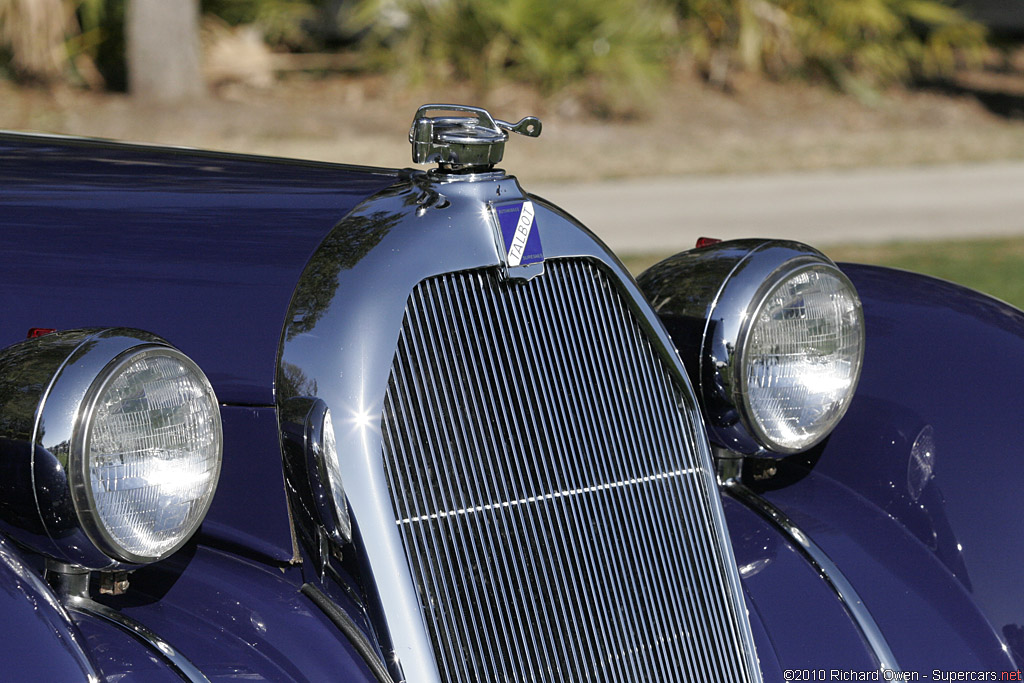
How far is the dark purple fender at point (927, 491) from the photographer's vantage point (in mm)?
1977

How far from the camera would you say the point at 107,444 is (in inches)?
55.5

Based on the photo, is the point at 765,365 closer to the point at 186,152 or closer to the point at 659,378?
the point at 659,378

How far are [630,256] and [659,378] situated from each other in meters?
5.85

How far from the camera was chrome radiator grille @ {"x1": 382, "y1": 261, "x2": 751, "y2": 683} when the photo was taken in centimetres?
162

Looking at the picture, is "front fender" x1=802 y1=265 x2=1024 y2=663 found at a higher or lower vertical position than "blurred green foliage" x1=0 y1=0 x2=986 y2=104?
lower

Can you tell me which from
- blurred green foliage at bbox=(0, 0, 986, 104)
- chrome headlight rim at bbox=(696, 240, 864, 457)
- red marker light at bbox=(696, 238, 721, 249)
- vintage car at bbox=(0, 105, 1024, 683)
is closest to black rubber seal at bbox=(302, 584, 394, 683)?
vintage car at bbox=(0, 105, 1024, 683)

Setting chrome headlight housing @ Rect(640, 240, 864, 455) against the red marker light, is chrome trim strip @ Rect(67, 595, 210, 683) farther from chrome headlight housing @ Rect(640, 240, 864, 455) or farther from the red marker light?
the red marker light

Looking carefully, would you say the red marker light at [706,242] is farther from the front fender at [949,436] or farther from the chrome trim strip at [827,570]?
the chrome trim strip at [827,570]

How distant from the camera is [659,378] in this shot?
76.0 inches

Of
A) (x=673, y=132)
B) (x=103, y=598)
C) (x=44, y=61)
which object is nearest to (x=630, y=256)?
(x=673, y=132)

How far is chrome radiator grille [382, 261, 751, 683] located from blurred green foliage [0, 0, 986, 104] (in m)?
11.0

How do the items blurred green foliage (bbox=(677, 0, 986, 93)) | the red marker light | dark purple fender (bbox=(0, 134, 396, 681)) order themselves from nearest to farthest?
dark purple fender (bbox=(0, 134, 396, 681)), the red marker light, blurred green foliage (bbox=(677, 0, 986, 93))

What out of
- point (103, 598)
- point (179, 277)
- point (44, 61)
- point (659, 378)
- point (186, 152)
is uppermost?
point (44, 61)

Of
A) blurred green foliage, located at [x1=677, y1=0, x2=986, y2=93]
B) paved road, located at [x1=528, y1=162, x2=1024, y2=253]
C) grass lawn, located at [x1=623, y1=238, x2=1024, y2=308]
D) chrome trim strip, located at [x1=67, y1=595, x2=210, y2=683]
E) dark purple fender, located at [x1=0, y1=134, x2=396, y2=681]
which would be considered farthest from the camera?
blurred green foliage, located at [x1=677, y1=0, x2=986, y2=93]
